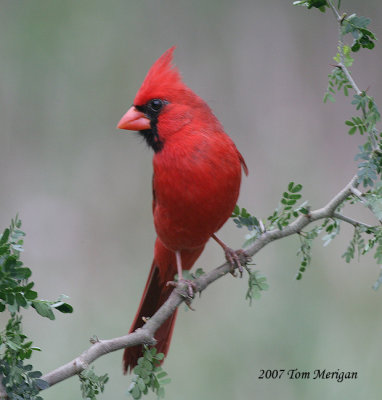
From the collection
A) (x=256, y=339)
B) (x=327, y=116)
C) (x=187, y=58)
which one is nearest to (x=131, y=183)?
(x=187, y=58)

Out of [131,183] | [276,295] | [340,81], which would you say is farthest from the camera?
[131,183]

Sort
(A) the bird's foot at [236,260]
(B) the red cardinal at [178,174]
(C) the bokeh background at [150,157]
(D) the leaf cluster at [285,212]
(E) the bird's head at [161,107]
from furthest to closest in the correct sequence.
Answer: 1. (C) the bokeh background at [150,157]
2. (E) the bird's head at [161,107]
3. (B) the red cardinal at [178,174]
4. (A) the bird's foot at [236,260]
5. (D) the leaf cluster at [285,212]

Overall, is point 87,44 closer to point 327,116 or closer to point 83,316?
point 327,116

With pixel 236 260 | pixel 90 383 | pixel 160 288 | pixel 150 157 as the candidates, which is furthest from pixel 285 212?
pixel 150 157

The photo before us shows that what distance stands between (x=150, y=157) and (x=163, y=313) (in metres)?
2.55

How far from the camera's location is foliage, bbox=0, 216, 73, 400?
1.30 metres

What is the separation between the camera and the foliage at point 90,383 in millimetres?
1489

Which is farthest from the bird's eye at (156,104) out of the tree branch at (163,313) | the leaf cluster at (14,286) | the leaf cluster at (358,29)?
the leaf cluster at (14,286)

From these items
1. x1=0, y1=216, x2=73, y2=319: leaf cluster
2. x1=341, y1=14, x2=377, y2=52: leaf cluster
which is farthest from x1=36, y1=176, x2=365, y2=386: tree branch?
x1=341, y1=14, x2=377, y2=52: leaf cluster

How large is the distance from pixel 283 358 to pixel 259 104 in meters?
2.08

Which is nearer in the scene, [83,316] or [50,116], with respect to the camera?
[83,316]

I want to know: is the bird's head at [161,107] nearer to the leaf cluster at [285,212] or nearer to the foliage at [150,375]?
the leaf cluster at [285,212]

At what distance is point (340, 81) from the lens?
1.74 m

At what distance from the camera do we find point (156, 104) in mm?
2393
